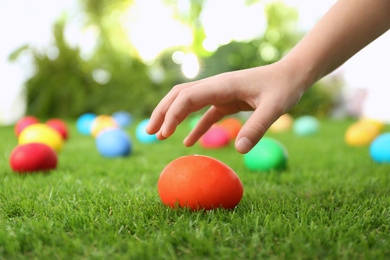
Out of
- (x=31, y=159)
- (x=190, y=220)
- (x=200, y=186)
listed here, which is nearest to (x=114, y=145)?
(x=31, y=159)

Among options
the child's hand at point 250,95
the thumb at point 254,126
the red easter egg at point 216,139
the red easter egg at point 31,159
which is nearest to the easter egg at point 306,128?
the red easter egg at point 216,139

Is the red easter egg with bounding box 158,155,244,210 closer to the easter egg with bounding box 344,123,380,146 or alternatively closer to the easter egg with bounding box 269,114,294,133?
the easter egg with bounding box 344,123,380,146

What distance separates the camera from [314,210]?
5.69ft

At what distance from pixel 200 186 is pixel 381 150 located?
2.42 metres

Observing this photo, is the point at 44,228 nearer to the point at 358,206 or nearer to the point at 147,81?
the point at 358,206

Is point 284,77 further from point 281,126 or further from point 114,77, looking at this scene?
point 114,77

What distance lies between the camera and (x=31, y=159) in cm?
276

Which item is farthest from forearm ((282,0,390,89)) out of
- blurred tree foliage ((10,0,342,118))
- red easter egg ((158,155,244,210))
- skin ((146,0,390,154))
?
blurred tree foliage ((10,0,342,118))

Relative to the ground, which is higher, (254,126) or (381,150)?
(254,126)

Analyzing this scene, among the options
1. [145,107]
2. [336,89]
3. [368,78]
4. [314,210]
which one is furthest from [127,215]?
[368,78]

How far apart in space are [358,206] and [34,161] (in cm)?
234

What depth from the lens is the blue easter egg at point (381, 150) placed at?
332 centimetres

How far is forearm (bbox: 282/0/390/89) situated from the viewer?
1.43 meters

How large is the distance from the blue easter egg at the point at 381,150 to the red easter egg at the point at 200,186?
221 cm
